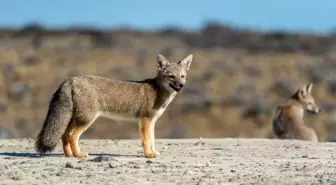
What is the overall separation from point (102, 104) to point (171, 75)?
113cm

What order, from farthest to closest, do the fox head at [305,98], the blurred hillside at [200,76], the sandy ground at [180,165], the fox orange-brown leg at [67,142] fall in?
1. the blurred hillside at [200,76]
2. the fox head at [305,98]
3. the fox orange-brown leg at [67,142]
4. the sandy ground at [180,165]

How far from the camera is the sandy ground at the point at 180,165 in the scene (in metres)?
9.99

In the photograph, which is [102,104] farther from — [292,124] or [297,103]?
[297,103]

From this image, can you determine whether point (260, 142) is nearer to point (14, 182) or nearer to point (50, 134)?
point (50, 134)

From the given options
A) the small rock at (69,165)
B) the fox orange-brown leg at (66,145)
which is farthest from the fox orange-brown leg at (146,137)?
the small rock at (69,165)

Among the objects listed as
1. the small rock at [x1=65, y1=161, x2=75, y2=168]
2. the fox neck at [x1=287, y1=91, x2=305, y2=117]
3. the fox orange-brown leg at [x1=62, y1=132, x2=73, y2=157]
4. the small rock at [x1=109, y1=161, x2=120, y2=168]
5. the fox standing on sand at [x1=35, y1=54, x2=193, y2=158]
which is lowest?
the small rock at [x1=65, y1=161, x2=75, y2=168]

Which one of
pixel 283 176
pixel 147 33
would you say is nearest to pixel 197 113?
pixel 283 176

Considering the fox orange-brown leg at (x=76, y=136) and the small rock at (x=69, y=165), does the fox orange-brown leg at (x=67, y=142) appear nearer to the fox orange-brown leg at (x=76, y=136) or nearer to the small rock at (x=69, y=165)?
the fox orange-brown leg at (x=76, y=136)

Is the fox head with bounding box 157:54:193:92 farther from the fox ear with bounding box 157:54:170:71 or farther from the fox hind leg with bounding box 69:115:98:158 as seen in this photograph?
the fox hind leg with bounding box 69:115:98:158

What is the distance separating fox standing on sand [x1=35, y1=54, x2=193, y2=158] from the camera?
11633mm

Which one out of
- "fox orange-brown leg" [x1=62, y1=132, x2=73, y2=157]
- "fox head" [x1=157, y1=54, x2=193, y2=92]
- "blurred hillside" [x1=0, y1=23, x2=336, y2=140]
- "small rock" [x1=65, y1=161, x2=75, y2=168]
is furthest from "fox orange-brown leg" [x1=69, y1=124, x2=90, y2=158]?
"blurred hillside" [x1=0, y1=23, x2=336, y2=140]

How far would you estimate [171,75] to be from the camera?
485 inches

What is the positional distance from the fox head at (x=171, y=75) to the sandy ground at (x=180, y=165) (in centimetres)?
97

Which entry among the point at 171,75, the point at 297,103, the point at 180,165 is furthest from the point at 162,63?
the point at 297,103
